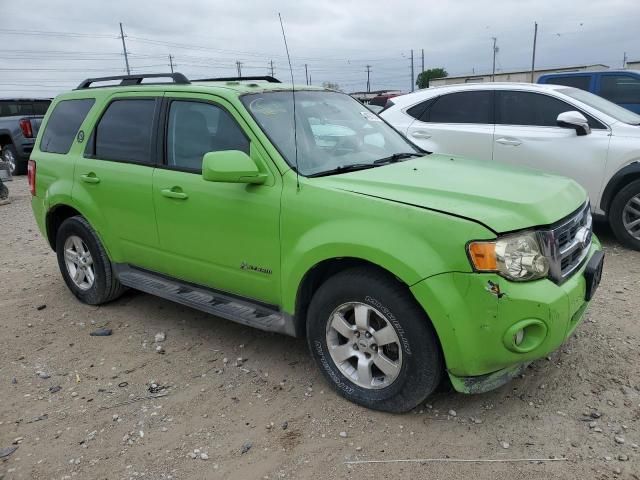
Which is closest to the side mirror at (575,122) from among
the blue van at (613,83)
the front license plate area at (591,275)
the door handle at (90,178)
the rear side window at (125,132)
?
the front license plate area at (591,275)

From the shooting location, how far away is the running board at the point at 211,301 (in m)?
3.38

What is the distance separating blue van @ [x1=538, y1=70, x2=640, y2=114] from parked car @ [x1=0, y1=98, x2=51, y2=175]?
11.8 m

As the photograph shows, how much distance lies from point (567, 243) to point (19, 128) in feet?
47.0

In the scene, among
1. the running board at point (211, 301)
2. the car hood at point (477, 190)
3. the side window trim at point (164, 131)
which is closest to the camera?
the car hood at point (477, 190)

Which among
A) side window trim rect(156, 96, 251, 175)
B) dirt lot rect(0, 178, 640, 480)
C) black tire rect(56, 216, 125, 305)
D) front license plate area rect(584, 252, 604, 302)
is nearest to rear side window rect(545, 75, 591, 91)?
dirt lot rect(0, 178, 640, 480)

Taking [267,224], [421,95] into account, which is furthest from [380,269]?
[421,95]

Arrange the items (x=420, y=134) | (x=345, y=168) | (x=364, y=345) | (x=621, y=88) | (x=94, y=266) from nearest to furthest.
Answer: (x=364, y=345), (x=345, y=168), (x=94, y=266), (x=420, y=134), (x=621, y=88)

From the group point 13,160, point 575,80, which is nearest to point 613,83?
point 575,80

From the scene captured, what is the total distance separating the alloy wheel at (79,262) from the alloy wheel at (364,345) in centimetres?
257

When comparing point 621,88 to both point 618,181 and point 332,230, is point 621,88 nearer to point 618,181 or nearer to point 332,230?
point 618,181

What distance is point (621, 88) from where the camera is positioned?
9.46m

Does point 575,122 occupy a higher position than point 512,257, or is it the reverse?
point 575,122

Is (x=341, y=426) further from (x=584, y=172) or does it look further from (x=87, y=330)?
(x=584, y=172)

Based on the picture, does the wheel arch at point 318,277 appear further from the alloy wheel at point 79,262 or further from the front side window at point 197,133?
the alloy wheel at point 79,262
